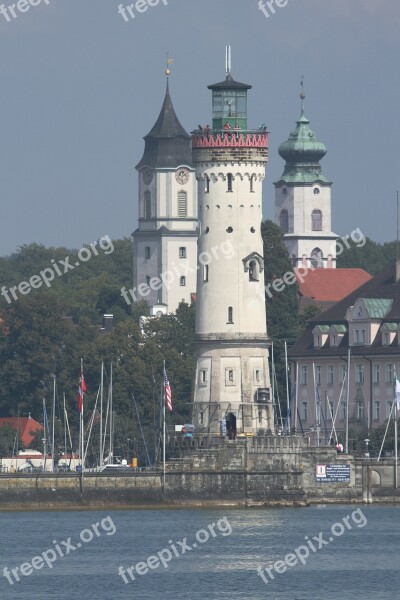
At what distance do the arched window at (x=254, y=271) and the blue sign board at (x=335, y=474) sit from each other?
920 cm

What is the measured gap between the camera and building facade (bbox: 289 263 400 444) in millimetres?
160125

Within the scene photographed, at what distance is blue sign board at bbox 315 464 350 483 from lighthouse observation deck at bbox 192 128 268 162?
14180 millimetres

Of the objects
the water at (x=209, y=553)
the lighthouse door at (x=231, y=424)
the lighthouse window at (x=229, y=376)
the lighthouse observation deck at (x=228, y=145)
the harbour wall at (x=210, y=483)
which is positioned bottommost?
the water at (x=209, y=553)

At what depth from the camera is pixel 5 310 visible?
188m

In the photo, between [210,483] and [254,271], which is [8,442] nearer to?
[254,271]

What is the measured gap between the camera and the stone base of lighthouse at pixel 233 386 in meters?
135

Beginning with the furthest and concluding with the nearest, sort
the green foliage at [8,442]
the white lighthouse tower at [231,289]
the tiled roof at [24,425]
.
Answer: the tiled roof at [24,425], the green foliage at [8,442], the white lighthouse tower at [231,289]

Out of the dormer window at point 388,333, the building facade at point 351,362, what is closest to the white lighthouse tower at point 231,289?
the building facade at point 351,362

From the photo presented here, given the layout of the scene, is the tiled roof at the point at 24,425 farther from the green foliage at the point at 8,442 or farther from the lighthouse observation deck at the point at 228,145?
the lighthouse observation deck at the point at 228,145

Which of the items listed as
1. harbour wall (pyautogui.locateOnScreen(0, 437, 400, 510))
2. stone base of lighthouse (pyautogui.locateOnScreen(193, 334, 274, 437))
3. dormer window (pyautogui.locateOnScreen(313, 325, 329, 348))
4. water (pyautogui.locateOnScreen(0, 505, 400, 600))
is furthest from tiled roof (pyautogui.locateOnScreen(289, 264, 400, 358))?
water (pyautogui.locateOnScreen(0, 505, 400, 600))

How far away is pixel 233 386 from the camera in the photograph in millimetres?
134750

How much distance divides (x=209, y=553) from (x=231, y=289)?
25101mm

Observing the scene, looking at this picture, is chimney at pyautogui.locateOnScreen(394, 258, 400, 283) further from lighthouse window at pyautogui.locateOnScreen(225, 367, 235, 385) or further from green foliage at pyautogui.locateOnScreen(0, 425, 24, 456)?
lighthouse window at pyautogui.locateOnScreen(225, 367, 235, 385)

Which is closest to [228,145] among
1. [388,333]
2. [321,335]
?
[388,333]
